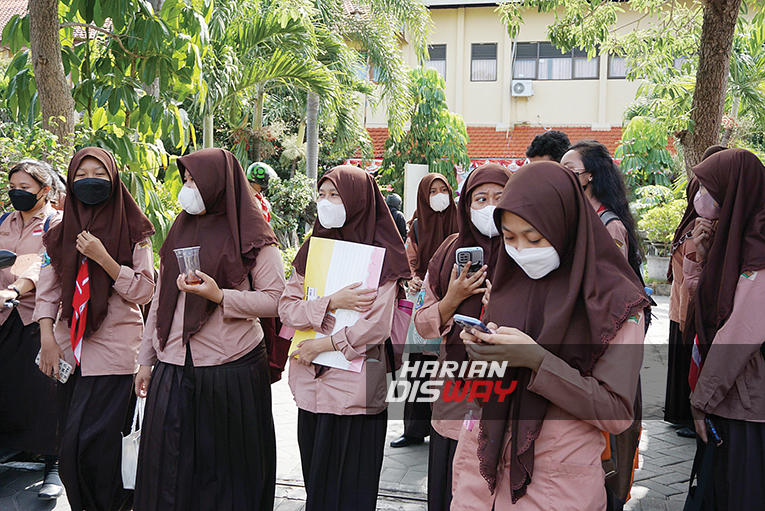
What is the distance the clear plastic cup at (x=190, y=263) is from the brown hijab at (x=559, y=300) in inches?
56.2

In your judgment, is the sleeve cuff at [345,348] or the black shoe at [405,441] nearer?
the sleeve cuff at [345,348]

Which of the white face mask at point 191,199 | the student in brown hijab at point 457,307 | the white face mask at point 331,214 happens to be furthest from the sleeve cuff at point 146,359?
the student in brown hijab at point 457,307

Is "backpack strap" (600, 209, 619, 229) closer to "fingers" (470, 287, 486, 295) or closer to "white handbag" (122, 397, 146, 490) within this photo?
"fingers" (470, 287, 486, 295)

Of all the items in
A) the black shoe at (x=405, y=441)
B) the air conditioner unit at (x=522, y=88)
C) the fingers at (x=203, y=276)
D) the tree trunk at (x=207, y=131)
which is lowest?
the black shoe at (x=405, y=441)

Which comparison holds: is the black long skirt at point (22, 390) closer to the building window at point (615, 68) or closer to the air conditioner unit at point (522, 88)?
the air conditioner unit at point (522, 88)

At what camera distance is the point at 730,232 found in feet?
9.28

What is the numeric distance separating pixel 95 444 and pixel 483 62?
62.6 ft

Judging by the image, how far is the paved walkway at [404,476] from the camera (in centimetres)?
381

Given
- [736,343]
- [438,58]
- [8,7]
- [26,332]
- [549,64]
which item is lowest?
[26,332]

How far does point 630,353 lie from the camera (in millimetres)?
1890

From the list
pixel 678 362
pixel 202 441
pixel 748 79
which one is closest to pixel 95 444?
pixel 202 441

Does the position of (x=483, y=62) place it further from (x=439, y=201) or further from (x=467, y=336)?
(x=467, y=336)

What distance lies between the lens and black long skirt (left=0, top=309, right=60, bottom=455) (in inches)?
167

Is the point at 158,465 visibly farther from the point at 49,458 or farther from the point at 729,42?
the point at 729,42
